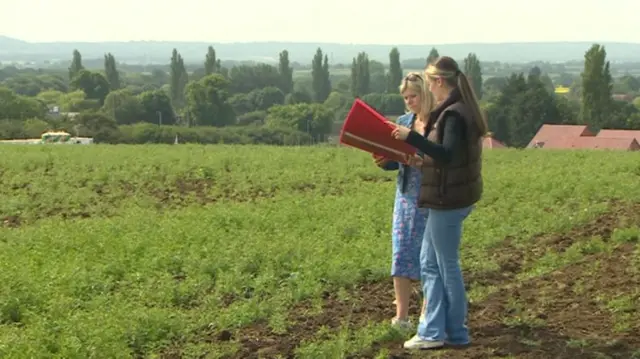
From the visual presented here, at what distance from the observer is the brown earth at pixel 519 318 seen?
5699 mm

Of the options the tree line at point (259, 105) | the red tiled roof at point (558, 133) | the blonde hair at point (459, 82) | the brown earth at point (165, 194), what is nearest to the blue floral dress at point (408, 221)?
the blonde hair at point (459, 82)

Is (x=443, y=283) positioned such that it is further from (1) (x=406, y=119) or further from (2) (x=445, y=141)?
(1) (x=406, y=119)

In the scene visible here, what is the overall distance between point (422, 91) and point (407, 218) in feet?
3.07

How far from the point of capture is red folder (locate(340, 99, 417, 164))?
5.41m

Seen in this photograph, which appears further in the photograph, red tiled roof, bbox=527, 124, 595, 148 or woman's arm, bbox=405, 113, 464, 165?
red tiled roof, bbox=527, 124, 595, 148

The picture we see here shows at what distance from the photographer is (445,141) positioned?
17.6ft

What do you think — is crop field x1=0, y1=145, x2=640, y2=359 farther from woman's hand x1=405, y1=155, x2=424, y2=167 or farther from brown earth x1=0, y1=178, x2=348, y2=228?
woman's hand x1=405, y1=155, x2=424, y2=167

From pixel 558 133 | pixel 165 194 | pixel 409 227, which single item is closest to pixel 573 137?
Answer: pixel 558 133

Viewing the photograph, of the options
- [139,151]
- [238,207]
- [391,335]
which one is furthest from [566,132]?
[391,335]

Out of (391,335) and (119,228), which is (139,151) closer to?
(119,228)

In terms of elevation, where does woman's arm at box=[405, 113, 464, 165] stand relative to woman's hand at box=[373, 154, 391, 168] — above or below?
above

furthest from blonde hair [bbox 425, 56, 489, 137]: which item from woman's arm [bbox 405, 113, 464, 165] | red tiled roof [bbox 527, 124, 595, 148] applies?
red tiled roof [bbox 527, 124, 595, 148]

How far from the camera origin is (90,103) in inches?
3981

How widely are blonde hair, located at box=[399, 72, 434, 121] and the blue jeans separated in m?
0.68
